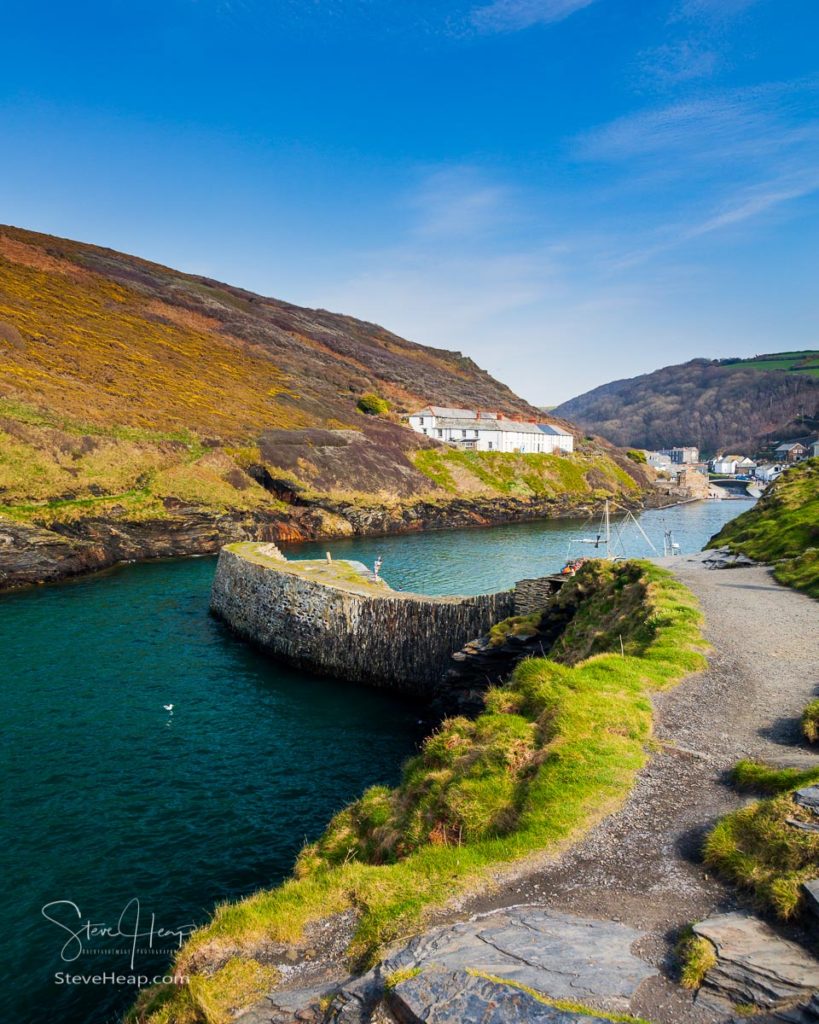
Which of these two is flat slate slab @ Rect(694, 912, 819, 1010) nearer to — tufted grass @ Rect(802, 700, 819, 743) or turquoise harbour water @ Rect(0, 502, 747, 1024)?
tufted grass @ Rect(802, 700, 819, 743)

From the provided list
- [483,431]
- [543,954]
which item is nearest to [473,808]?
[543,954]

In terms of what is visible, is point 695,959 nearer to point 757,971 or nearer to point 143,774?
point 757,971

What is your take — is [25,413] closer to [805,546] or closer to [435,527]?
[435,527]

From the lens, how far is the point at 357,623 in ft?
108

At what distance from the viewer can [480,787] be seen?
11156 millimetres

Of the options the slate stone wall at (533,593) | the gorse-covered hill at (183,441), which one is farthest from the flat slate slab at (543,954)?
the gorse-covered hill at (183,441)

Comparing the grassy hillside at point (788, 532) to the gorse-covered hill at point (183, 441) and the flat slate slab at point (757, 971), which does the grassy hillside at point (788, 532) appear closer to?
the flat slate slab at point (757, 971)

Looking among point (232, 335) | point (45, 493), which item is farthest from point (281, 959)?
point (232, 335)

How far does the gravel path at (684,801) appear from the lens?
7.48 meters

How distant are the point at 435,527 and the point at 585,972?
89332 millimetres

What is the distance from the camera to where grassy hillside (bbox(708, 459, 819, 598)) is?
956 inches

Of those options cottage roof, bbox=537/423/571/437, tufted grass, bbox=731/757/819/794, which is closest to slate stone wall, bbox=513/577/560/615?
tufted grass, bbox=731/757/819/794

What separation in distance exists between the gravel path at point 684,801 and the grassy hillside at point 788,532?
696cm

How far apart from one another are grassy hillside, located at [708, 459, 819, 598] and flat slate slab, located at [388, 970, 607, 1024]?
20584 millimetres
